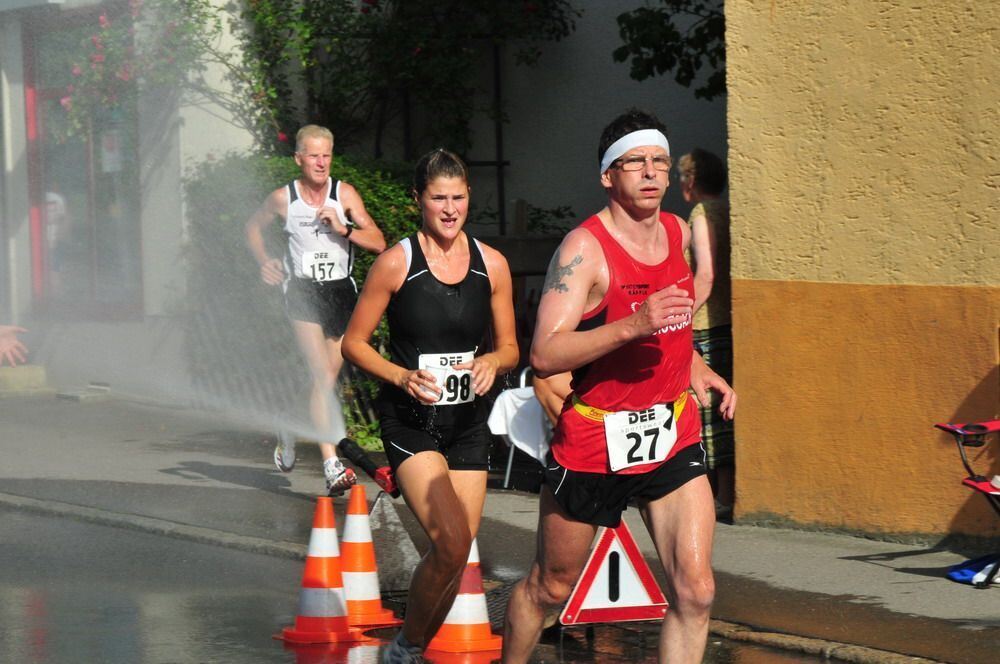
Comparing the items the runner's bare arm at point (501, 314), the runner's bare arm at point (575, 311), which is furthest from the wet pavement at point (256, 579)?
the runner's bare arm at point (575, 311)

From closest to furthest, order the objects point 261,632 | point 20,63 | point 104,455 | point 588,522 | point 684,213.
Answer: point 588,522
point 261,632
point 104,455
point 684,213
point 20,63

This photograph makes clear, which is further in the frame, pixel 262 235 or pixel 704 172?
pixel 262 235

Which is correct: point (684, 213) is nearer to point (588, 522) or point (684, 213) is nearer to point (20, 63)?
point (20, 63)

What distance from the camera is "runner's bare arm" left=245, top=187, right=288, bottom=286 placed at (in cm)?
1066

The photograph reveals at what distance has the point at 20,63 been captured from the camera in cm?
1811

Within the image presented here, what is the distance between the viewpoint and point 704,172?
33.4ft

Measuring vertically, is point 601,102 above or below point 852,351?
above

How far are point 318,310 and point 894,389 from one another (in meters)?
3.50

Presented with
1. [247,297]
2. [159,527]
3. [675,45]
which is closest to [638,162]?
[159,527]

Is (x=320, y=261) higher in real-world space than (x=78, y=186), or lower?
lower

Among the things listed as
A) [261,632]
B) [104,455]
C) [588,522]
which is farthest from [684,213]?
[588,522]

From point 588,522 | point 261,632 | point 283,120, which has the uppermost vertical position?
point 283,120

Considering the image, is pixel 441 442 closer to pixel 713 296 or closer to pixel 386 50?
pixel 713 296

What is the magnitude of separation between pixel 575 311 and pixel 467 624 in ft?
6.50
